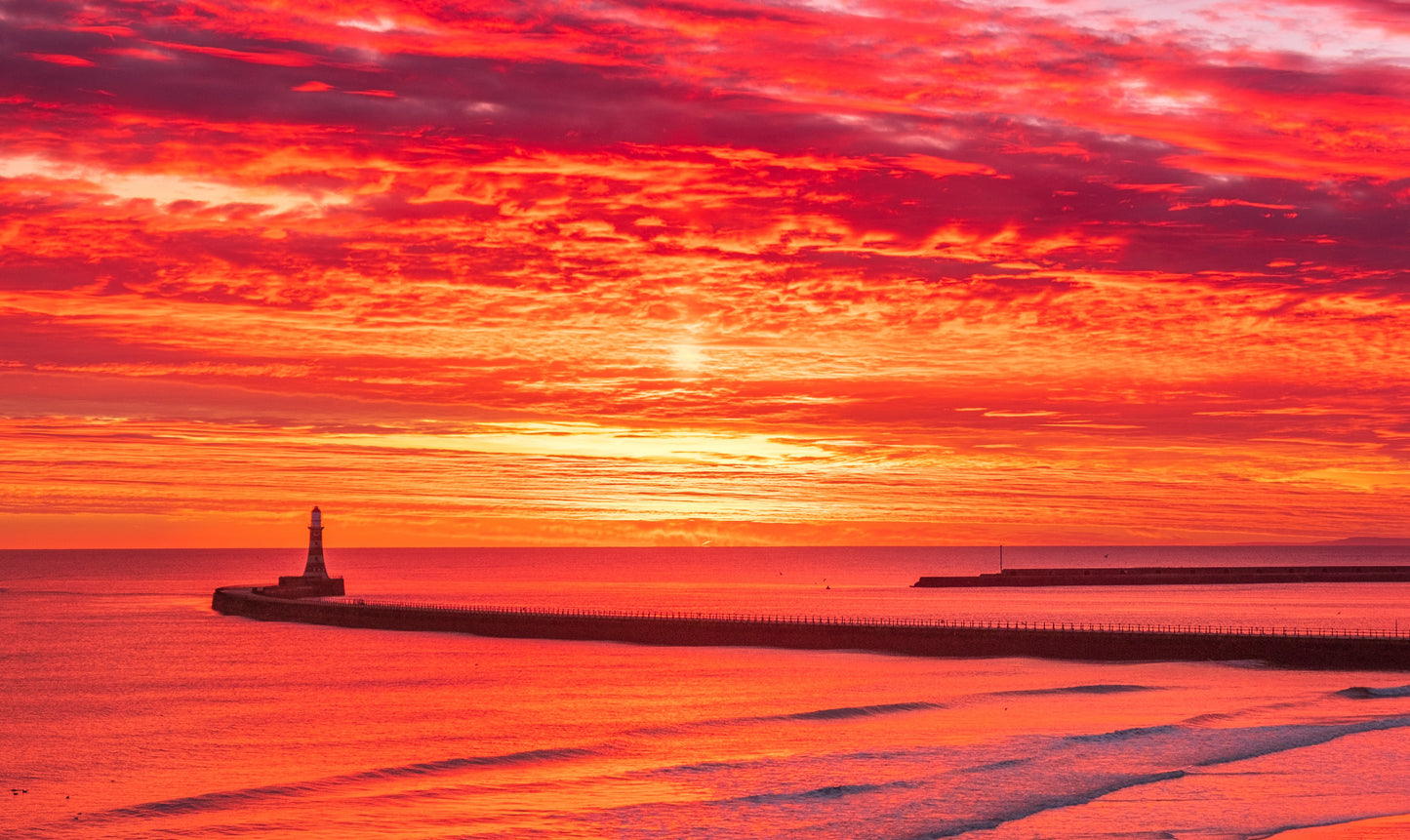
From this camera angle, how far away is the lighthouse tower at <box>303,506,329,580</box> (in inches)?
6073

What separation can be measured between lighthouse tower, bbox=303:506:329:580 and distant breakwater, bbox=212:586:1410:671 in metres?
13.0

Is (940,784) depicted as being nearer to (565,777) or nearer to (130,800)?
(565,777)

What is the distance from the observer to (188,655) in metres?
99.2

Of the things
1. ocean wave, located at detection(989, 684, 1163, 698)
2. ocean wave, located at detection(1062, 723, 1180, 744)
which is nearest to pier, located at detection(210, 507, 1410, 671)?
ocean wave, located at detection(989, 684, 1163, 698)

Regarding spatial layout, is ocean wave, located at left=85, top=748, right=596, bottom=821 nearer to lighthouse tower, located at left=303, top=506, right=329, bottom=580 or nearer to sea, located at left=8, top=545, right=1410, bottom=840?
sea, located at left=8, top=545, right=1410, bottom=840

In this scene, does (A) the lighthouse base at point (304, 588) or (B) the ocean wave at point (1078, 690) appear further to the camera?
(A) the lighthouse base at point (304, 588)

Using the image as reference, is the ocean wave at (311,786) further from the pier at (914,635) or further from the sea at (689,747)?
the pier at (914,635)

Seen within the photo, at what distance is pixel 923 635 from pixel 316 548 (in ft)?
302

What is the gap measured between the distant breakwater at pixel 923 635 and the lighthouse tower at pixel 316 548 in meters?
13.0

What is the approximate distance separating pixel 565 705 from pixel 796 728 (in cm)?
1469

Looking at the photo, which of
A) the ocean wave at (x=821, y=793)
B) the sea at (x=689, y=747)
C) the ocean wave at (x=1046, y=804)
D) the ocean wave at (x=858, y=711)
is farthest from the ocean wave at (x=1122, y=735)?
the ocean wave at (x=821, y=793)

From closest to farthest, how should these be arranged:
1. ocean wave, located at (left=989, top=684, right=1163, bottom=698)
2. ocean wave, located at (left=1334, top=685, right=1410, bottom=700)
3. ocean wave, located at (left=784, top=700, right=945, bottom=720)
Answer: ocean wave, located at (left=784, top=700, right=945, bottom=720) < ocean wave, located at (left=1334, top=685, right=1410, bottom=700) < ocean wave, located at (left=989, top=684, right=1163, bottom=698)

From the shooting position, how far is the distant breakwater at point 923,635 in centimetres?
8294

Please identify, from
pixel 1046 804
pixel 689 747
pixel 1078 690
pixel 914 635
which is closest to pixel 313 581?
pixel 914 635
